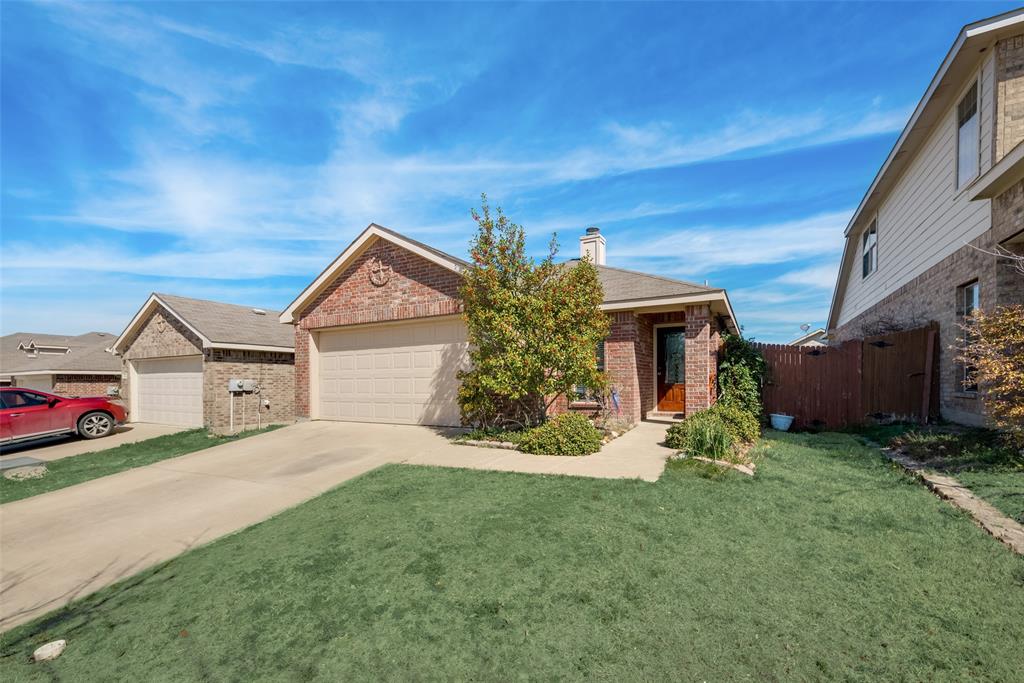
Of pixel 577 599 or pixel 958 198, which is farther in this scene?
pixel 958 198

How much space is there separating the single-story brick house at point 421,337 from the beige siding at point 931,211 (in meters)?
4.13

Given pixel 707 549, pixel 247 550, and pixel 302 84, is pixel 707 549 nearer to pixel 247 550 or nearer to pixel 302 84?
pixel 247 550

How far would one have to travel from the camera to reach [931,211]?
399 inches

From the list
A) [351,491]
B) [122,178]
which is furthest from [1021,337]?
[122,178]

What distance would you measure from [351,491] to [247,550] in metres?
1.75

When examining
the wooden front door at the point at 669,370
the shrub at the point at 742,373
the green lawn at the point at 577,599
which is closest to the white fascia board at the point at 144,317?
the green lawn at the point at 577,599

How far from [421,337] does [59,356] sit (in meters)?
21.3

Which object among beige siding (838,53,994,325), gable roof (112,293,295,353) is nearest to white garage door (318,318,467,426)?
gable roof (112,293,295,353)

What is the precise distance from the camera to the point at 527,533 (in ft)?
14.9

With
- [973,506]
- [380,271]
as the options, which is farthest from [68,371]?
[973,506]

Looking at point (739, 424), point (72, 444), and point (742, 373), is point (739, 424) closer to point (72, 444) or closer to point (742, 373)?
point (742, 373)

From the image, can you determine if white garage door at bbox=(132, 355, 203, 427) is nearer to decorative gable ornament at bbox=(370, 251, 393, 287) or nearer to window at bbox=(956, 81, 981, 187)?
decorative gable ornament at bbox=(370, 251, 393, 287)

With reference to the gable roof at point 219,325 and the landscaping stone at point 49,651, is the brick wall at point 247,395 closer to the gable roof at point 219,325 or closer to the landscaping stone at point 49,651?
the gable roof at point 219,325

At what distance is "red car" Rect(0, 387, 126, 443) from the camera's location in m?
11.3
